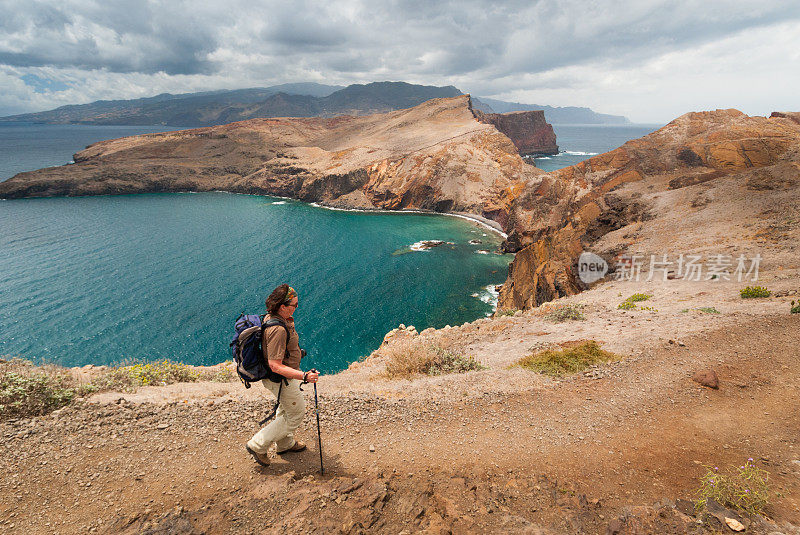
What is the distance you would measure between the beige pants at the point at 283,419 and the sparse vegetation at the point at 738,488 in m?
5.65

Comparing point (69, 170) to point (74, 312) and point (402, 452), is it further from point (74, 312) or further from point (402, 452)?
point (402, 452)

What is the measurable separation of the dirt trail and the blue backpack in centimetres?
168

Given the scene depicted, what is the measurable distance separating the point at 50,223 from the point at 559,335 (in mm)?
73937

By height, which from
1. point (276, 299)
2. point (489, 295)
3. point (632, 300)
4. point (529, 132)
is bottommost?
point (489, 295)

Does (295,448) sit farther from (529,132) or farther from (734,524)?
(529,132)

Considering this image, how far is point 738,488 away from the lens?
473cm

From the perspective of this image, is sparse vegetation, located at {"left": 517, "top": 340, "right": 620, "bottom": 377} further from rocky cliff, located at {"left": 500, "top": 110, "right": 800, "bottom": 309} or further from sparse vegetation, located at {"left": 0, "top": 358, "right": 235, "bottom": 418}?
rocky cliff, located at {"left": 500, "top": 110, "right": 800, "bottom": 309}

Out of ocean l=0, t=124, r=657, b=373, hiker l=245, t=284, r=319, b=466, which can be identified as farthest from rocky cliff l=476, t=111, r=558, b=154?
hiker l=245, t=284, r=319, b=466

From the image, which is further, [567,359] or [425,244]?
[425,244]

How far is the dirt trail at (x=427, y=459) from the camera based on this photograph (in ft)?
14.8

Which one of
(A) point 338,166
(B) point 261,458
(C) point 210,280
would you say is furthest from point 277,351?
(A) point 338,166

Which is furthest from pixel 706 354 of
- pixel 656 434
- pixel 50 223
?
pixel 50 223

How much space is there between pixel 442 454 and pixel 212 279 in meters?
35.0

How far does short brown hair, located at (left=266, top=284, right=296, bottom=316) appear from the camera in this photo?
16.4 feet
